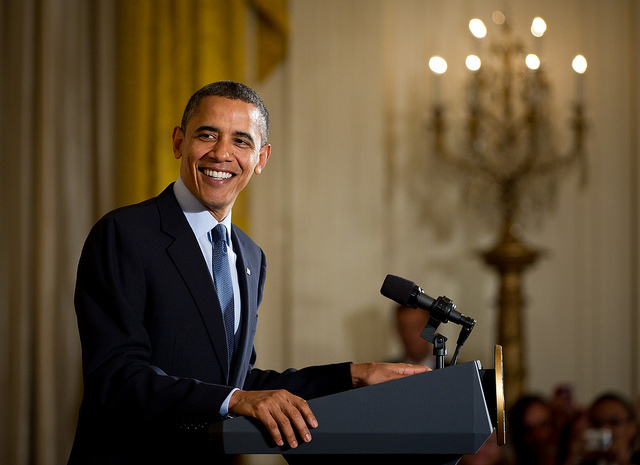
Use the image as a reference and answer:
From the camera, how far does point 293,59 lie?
16.6ft

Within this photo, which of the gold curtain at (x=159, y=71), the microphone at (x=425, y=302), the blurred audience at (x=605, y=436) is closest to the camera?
the microphone at (x=425, y=302)

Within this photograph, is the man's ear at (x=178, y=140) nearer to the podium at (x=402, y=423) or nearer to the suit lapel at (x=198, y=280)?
the suit lapel at (x=198, y=280)

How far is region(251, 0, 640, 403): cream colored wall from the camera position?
4992 mm

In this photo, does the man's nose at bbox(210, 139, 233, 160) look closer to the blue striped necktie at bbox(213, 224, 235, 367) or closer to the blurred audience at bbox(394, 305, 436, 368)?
the blue striped necktie at bbox(213, 224, 235, 367)

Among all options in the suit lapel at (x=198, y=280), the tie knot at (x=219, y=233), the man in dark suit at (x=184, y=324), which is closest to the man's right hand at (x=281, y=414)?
the man in dark suit at (x=184, y=324)

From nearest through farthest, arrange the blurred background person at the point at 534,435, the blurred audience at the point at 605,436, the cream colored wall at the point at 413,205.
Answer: the blurred audience at the point at 605,436
the blurred background person at the point at 534,435
the cream colored wall at the point at 413,205

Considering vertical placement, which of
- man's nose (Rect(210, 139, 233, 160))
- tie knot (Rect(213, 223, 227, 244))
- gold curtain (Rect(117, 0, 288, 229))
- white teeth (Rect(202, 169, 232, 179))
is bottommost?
tie knot (Rect(213, 223, 227, 244))

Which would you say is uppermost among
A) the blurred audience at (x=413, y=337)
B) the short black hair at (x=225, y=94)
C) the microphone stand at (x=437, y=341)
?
the short black hair at (x=225, y=94)

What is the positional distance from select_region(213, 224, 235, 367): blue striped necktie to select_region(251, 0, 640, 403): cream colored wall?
3.33 m

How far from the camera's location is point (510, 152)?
483cm

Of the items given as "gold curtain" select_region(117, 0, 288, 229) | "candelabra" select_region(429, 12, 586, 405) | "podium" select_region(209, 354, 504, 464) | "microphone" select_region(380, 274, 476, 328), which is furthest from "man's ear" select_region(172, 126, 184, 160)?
"candelabra" select_region(429, 12, 586, 405)

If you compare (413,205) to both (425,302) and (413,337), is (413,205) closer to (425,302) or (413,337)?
(413,337)

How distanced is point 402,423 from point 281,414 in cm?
21

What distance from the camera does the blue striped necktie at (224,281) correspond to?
154 centimetres
